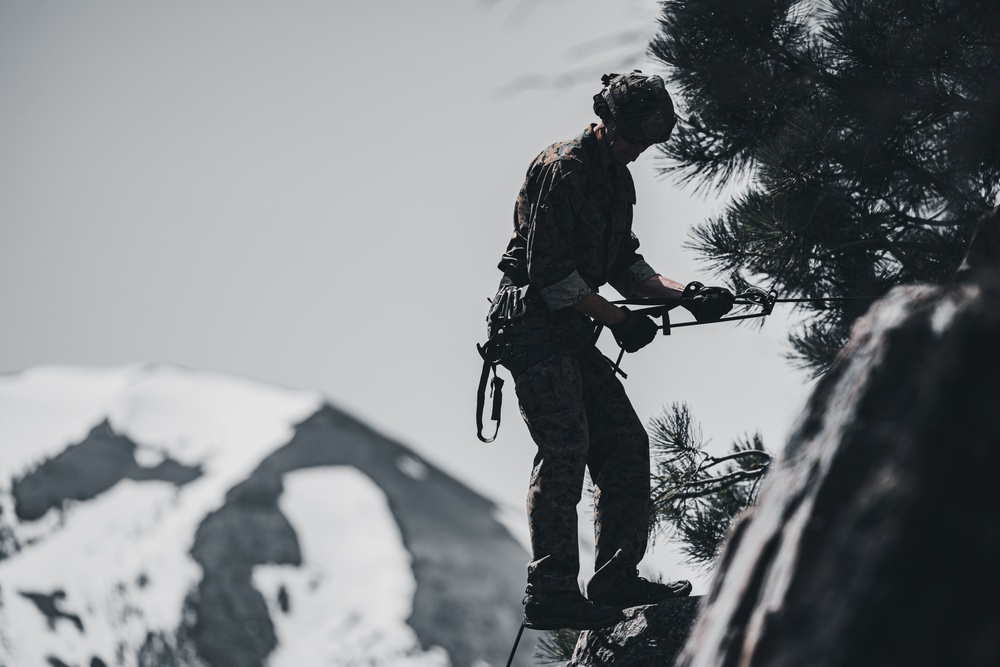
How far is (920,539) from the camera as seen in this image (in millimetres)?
A: 1739

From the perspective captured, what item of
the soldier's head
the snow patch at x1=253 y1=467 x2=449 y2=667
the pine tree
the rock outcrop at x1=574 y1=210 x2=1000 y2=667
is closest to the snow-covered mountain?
the snow patch at x1=253 y1=467 x2=449 y2=667

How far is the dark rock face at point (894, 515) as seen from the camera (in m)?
1.71

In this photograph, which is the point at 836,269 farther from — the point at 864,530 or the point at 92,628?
the point at 92,628

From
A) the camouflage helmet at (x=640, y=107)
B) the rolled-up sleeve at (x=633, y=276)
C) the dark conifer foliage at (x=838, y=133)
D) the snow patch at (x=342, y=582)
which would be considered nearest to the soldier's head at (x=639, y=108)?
the camouflage helmet at (x=640, y=107)

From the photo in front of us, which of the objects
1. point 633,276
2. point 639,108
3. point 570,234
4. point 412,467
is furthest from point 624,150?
point 412,467

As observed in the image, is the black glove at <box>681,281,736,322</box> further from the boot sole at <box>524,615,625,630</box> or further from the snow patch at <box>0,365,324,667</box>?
the snow patch at <box>0,365,324,667</box>

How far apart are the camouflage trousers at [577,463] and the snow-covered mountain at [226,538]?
193 ft

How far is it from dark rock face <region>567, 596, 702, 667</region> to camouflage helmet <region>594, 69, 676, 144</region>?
6.22ft

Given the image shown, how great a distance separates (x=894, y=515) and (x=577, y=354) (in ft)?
8.72

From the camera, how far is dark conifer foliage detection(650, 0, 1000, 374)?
554 centimetres

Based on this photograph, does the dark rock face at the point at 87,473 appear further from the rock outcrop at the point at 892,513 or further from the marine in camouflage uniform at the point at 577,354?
the rock outcrop at the point at 892,513

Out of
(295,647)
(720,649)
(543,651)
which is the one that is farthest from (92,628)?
(720,649)

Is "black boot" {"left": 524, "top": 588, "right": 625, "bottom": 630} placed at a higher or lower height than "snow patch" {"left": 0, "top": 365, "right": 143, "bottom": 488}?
lower

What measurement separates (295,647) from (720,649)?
71154 millimetres
